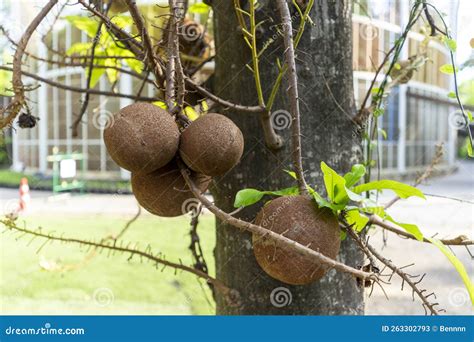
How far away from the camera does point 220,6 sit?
933mm

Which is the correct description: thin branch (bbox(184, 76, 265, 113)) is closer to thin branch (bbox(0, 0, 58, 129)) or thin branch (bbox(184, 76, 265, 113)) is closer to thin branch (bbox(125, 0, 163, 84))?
thin branch (bbox(125, 0, 163, 84))

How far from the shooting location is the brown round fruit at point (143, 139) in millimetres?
607

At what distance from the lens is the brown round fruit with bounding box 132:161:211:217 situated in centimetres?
67

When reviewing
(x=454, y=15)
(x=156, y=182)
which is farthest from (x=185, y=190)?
(x=454, y=15)

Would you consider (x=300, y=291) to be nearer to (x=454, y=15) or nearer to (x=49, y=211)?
(x=454, y=15)

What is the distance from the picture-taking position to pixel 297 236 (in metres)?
0.57

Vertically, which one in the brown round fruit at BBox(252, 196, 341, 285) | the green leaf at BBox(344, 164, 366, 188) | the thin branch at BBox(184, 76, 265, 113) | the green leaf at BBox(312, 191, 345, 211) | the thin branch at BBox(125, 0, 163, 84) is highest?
the thin branch at BBox(125, 0, 163, 84)

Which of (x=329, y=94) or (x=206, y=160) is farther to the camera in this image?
(x=329, y=94)

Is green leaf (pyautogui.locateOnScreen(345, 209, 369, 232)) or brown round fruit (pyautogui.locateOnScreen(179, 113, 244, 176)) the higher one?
brown round fruit (pyautogui.locateOnScreen(179, 113, 244, 176))

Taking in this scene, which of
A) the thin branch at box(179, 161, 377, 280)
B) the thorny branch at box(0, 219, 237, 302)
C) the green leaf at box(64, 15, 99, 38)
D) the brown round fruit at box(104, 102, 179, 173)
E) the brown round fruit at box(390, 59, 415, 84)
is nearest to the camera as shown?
the thin branch at box(179, 161, 377, 280)

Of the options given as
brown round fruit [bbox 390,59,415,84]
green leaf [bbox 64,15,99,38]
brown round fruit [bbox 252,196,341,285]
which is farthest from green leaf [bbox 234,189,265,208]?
green leaf [bbox 64,15,99,38]

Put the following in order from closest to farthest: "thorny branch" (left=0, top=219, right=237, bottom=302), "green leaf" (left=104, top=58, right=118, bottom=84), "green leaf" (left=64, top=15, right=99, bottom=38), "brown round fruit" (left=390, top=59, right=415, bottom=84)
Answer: "thorny branch" (left=0, top=219, right=237, bottom=302) → "brown round fruit" (left=390, top=59, right=415, bottom=84) → "green leaf" (left=64, top=15, right=99, bottom=38) → "green leaf" (left=104, top=58, right=118, bottom=84)

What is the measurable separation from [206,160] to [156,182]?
0.29 ft

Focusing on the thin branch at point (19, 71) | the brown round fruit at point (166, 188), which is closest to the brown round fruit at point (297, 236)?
the brown round fruit at point (166, 188)
